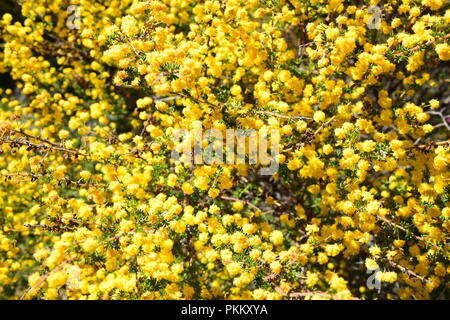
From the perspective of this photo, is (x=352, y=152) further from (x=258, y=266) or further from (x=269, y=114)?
(x=258, y=266)

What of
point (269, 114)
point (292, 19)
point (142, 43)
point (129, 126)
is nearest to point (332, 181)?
point (269, 114)

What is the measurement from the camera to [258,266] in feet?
10.1

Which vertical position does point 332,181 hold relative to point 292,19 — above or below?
below

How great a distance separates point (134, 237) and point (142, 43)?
6.32 ft

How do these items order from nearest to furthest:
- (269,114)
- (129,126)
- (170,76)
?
(170,76)
(269,114)
(129,126)

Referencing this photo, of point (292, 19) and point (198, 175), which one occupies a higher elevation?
point (292, 19)

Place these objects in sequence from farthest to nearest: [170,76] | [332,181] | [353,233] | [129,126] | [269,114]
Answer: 1. [129,126]
2. [332,181]
3. [353,233]
4. [269,114]
5. [170,76]

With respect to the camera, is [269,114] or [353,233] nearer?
[269,114]

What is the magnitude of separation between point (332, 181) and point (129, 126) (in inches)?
180

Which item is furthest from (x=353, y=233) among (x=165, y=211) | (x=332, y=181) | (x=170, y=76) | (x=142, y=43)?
(x=142, y=43)

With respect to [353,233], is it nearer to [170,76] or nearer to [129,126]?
[170,76]

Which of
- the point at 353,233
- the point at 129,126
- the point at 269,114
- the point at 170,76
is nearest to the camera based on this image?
the point at 170,76

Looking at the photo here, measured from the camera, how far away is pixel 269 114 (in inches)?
136
